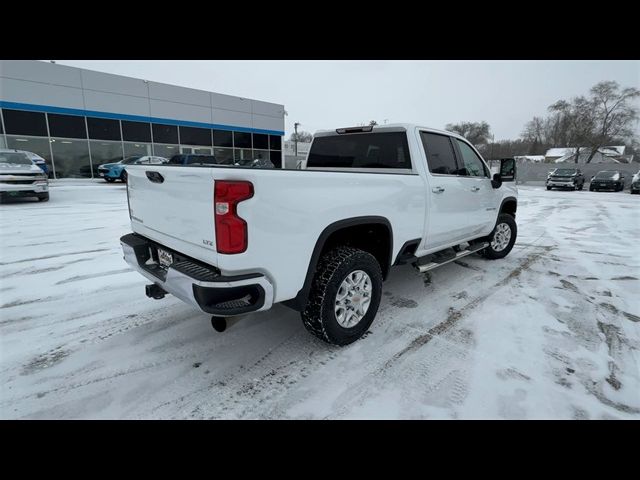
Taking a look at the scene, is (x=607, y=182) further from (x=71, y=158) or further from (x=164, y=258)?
(x=71, y=158)

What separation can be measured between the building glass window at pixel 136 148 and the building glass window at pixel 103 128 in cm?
70

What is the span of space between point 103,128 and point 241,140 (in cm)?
1002

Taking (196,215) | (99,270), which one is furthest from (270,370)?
(99,270)

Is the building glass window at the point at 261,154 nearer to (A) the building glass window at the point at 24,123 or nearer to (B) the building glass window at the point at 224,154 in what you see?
(B) the building glass window at the point at 224,154

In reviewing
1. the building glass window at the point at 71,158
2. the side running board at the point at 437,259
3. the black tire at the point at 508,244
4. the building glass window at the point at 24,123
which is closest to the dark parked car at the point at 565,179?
the black tire at the point at 508,244

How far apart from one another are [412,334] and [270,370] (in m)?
1.40

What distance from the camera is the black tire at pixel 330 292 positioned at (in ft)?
8.89

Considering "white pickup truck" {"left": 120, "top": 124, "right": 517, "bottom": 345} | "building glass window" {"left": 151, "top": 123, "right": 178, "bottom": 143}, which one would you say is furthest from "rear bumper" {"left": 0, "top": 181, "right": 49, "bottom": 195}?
Answer: "building glass window" {"left": 151, "top": 123, "right": 178, "bottom": 143}

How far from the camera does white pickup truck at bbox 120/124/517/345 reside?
7.00 ft

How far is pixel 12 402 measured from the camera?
227cm

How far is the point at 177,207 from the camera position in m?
2.47

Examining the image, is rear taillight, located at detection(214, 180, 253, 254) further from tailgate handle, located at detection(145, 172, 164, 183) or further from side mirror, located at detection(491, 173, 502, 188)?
side mirror, located at detection(491, 173, 502, 188)

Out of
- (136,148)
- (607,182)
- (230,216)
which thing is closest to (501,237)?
(230,216)

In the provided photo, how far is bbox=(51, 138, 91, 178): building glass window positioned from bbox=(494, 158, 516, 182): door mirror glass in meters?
24.1
